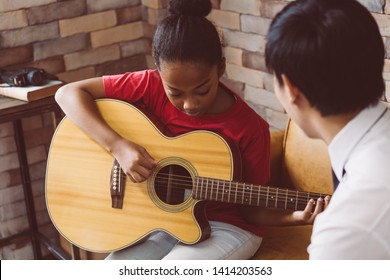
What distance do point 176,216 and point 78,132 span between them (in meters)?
Result: 0.37

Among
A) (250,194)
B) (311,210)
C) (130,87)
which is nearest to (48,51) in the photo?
(130,87)

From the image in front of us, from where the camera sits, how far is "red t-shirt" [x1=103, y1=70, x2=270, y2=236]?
1.53 metres

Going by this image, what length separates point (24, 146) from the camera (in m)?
2.21

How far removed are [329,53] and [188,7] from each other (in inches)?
24.0

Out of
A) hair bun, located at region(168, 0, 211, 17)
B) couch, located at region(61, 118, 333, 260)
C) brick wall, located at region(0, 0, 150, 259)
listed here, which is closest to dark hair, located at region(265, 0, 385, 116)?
hair bun, located at region(168, 0, 211, 17)

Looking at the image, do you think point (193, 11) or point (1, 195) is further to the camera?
point (1, 195)

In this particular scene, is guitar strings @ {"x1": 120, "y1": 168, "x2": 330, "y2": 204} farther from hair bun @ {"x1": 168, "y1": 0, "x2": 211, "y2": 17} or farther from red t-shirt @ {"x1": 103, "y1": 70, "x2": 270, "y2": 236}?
hair bun @ {"x1": 168, "y1": 0, "x2": 211, "y2": 17}

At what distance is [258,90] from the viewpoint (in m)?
2.14

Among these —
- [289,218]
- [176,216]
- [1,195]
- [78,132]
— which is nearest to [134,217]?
[176,216]

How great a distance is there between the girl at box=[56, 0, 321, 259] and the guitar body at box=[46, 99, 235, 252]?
31mm

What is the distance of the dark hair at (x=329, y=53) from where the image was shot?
966 millimetres

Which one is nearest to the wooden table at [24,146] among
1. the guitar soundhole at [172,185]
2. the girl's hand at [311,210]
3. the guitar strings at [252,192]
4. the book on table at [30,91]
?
the book on table at [30,91]
